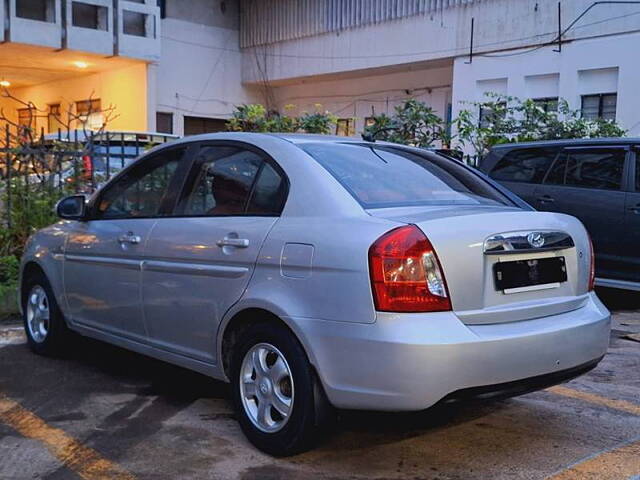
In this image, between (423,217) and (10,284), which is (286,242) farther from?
(10,284)

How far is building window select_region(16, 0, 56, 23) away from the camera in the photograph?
17141 millimetres

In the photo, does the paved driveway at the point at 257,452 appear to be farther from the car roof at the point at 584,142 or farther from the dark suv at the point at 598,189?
the car roof at the point at 584,142

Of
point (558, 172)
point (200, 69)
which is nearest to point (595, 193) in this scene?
point (558, 172)

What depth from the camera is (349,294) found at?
11.1ft

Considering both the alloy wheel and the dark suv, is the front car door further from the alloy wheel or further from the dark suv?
the alloy wheel

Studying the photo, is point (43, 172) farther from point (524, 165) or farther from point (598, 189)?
point (598, 189)

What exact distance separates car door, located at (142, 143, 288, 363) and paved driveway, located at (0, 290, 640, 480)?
499mm

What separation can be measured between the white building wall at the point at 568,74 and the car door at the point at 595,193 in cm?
856

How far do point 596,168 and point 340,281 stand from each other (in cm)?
535

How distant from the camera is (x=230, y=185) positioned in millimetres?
4270

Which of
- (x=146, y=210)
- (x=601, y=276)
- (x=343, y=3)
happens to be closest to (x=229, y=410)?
(x=146, y=210)

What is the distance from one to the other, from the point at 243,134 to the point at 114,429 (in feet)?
5.99

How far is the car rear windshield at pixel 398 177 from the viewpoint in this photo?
3.85 metres

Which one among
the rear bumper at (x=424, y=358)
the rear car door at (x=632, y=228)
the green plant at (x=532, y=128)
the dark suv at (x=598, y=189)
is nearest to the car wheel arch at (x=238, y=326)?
the rear bumper at (x=424, y=358)
